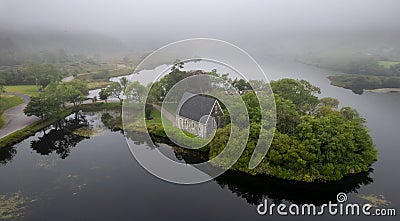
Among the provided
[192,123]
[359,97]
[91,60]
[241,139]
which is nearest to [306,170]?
[241,139]

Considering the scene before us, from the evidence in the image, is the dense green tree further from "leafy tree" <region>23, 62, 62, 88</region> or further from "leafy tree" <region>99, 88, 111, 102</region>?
"leafy tree" <region>23, 62, 62, 88</region>

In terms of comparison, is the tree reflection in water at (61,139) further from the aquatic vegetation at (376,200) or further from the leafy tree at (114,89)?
the aquatic vegetation at (376,200)

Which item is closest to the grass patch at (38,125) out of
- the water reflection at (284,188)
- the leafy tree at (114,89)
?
the leafy tree at (114,89)

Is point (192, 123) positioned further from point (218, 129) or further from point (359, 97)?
point (359, 97)

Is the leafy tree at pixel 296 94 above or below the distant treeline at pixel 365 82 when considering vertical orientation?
below

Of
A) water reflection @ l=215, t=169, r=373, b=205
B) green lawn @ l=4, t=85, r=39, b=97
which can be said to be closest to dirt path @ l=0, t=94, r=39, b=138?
green lawn @ l=4, t=85, r=39, b=97

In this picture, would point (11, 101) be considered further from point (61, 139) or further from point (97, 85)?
point (97, 85)

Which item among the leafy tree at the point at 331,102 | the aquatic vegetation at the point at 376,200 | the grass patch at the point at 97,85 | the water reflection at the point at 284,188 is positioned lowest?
the aquatic vegetation at the point at 376,200

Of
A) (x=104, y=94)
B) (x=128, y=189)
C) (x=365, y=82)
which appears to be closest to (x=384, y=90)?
(x=365, y=82)
